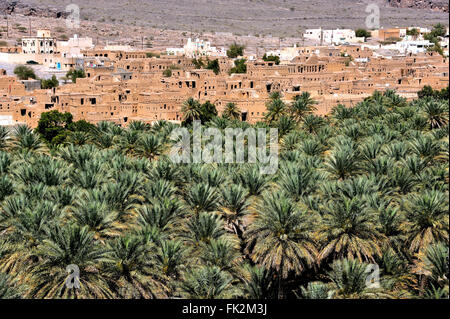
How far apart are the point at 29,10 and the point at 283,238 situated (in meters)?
134

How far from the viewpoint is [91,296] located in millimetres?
19047

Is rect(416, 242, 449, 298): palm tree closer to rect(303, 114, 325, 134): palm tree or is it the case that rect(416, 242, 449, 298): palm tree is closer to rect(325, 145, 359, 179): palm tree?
rect(325, 145, 359, 179): palm tree

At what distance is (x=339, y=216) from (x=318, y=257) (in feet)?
4.67

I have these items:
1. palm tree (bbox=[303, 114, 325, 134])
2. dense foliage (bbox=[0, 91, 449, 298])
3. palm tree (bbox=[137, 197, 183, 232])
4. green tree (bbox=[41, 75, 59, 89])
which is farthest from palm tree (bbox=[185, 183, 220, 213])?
green tree (bbox=[41, 75, 59, 89])

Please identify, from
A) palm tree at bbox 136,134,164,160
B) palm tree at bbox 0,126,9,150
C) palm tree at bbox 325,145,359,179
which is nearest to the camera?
palm tree at bbox 325,145,359,179

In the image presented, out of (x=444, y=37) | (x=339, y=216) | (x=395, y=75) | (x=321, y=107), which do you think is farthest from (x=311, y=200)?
(x=444, y=37)

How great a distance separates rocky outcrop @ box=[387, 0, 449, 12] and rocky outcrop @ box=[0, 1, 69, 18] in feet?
313

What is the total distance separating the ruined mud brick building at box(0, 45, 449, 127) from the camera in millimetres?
53000

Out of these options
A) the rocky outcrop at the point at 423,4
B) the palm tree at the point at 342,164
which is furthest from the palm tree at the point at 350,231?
the rocky outcrop at the point at 423,4

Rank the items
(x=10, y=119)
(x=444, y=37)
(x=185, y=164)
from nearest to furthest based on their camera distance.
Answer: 1. (x=185, y=164)
2. (x=10, y=119)
3. (x=444, y=37)

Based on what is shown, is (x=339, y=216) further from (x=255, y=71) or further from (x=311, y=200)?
(x=255, y=71)

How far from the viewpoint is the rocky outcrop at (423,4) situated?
186 meters

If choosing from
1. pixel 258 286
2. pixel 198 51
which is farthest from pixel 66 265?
pixel 198 51

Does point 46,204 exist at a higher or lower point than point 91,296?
higher
